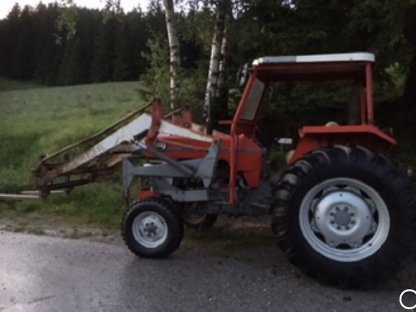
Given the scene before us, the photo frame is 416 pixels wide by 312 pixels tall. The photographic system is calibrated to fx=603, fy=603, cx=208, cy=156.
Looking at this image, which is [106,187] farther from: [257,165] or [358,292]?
[358,292]

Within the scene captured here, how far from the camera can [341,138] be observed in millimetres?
5914

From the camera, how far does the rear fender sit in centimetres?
570

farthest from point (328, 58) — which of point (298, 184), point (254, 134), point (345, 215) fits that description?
point (345, 215)

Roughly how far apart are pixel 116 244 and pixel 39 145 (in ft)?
26.2

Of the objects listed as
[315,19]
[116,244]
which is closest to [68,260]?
[116,244]

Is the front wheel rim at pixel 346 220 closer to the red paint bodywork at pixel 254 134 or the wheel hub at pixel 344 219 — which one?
the wheel hub at pixel 344 219

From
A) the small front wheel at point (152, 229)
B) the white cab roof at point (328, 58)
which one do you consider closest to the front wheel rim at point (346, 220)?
the white cab roof at point (328, 58)

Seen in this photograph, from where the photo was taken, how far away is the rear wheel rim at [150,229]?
6.41m

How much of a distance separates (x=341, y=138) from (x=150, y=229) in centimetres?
221

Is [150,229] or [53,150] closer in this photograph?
[150,229]

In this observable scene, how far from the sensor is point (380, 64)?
8344mm

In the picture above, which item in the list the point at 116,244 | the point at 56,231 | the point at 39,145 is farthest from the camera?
the point at 39,145

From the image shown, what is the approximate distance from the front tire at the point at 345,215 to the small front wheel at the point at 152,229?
1.18 m

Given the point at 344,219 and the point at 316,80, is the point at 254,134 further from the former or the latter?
the point at 344,219
